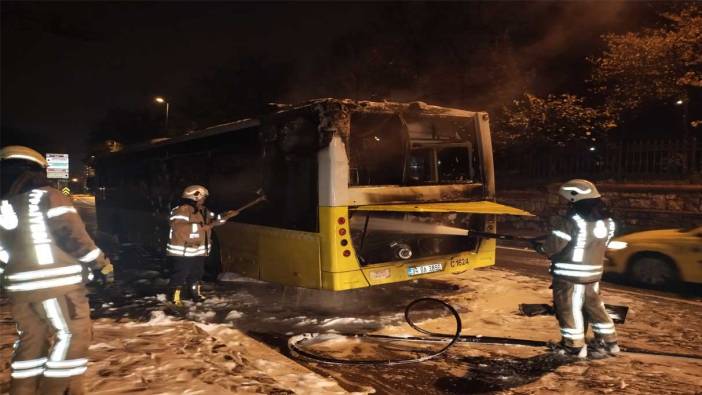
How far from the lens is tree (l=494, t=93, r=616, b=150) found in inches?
632

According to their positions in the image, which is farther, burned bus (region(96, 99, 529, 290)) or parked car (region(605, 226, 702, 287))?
parked car (region(605, 226, 702, 287))

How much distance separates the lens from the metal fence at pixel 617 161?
14.0 meters

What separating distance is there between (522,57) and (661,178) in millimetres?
6681

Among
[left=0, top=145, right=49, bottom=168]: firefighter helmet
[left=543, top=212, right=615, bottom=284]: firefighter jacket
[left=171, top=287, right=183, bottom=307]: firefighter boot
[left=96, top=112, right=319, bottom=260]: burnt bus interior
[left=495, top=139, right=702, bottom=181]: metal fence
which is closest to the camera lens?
[left=0, top=145, right=49, bottom=168]: firefighter helmet

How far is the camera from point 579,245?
496 cm

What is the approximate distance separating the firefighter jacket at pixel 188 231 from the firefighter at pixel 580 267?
4695 mm

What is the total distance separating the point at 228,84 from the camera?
36406mm

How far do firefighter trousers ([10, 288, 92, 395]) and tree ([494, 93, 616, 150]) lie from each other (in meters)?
15.3

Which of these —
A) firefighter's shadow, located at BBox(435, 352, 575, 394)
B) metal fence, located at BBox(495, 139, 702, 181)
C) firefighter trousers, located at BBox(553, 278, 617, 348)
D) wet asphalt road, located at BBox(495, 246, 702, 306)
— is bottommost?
firefighter's shadow, located at BBox(435, 352, 575, 394)

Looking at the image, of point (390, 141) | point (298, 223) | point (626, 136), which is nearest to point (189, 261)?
point (298, 223)

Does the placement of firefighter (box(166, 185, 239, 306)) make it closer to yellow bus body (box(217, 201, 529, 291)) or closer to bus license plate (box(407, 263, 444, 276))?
yellow bus body (box(217, 201, 529, 291))

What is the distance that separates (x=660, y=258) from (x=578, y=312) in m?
4.29

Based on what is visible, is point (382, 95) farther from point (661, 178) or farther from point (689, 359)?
point (689, 359)

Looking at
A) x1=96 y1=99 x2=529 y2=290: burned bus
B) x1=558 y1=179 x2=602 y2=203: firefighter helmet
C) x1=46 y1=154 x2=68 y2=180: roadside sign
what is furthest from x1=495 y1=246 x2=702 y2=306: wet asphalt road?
x1=46 y1=154 x2=68 y2=180: roadside sign
